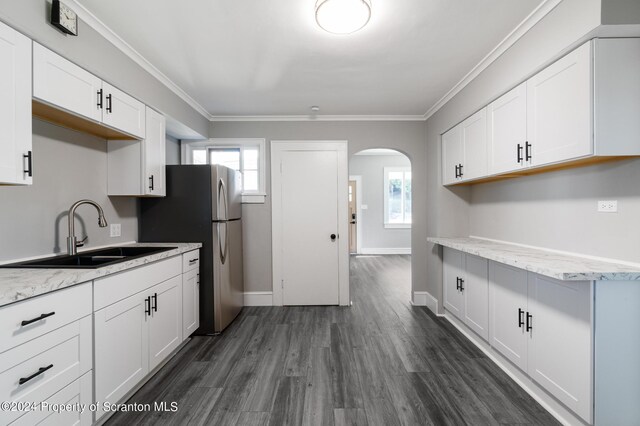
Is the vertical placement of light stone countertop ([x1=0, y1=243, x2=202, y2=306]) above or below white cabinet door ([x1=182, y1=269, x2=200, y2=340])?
above

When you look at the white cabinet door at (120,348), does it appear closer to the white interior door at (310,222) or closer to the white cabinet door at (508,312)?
the white interior door at (310,222)

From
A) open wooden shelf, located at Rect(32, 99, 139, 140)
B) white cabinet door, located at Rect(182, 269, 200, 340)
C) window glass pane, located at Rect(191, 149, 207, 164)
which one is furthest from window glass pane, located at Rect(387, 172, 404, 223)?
open wooden shelf, located at Rect(32, 99, 139, 140)

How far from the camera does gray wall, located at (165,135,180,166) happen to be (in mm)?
3480

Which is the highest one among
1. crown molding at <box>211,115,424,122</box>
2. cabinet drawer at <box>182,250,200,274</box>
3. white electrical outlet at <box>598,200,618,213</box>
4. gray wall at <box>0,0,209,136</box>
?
crown molding at <box>211,115,424,122</box>

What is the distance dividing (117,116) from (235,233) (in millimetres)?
1652

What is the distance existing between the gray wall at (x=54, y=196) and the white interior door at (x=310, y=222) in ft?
6.18

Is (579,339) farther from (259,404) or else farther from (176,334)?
(176,334)

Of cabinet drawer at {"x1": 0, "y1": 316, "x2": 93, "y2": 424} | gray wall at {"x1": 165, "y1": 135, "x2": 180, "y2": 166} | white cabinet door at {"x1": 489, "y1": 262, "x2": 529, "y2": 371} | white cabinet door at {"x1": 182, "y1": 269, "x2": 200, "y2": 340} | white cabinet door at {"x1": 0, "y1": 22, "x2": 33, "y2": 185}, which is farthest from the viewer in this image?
gray wall at {"x1": 165, "y1": 135, "x2": 180, "y2": 166}

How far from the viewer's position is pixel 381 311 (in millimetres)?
3543

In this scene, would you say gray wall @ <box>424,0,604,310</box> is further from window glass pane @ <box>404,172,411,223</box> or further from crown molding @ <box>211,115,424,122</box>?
window glass pane @ <box>404,172,411,223</box>

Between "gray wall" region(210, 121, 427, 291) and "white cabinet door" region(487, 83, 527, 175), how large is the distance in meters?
1.41

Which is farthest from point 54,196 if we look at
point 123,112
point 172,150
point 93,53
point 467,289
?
point 467,289

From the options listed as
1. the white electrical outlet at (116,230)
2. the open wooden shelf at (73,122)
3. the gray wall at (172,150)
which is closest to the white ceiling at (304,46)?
the open wooden shelf at (73,122)

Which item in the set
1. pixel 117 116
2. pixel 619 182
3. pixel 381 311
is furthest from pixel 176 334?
pixel 619 182
